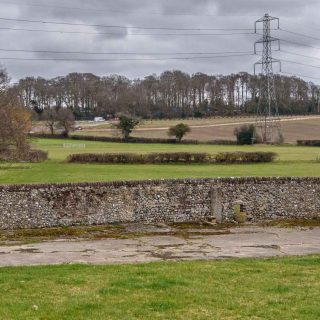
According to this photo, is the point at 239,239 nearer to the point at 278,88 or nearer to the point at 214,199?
the point at 214,199

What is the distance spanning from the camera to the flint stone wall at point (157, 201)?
19375 millimetres

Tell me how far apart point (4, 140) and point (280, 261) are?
30412mm

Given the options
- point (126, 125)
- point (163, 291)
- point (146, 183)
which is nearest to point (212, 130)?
point (126, 125)

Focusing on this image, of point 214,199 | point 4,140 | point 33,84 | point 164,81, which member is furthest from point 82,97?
point 214,199

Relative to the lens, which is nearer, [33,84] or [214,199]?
[214,199]

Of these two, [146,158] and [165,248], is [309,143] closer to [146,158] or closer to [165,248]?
[146,158]

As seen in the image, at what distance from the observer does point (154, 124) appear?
103m

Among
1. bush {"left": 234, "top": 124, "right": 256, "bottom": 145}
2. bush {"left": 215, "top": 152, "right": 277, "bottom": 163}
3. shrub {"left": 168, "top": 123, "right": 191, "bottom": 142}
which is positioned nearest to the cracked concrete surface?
bush {"left": 215, "top": 152, "right": 277, "bottom": 163}

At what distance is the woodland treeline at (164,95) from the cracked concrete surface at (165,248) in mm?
97981

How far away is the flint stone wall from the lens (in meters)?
19.4

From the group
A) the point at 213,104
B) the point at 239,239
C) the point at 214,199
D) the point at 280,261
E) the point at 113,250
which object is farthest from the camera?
the point at 213,104

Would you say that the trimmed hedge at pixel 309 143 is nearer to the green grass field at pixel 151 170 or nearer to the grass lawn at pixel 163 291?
the green grass field at pixel 151 170

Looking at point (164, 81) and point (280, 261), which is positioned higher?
point (164, 81)

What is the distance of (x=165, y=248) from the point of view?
1553 cm
